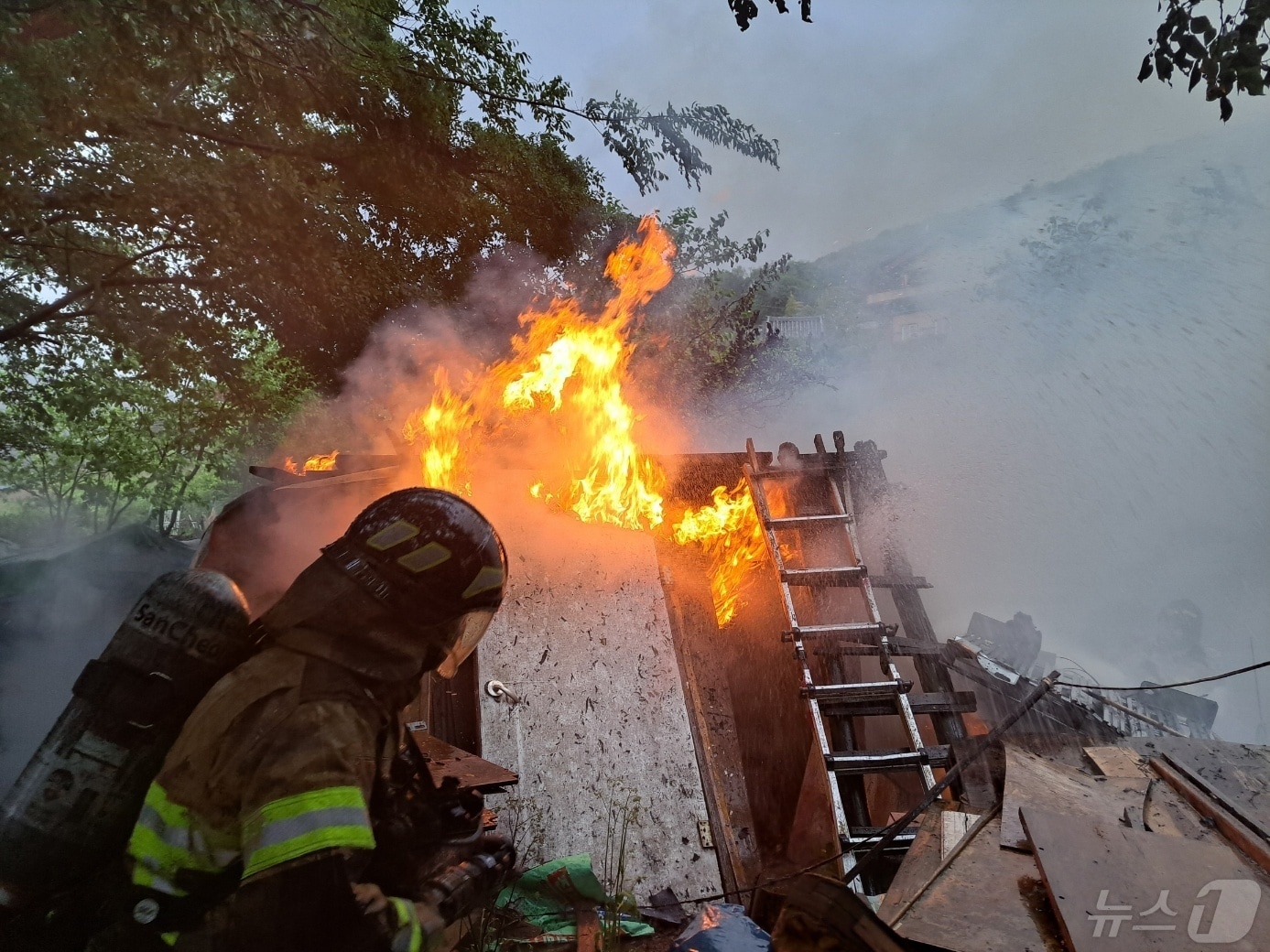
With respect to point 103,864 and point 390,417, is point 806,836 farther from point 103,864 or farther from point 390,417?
point 390,417

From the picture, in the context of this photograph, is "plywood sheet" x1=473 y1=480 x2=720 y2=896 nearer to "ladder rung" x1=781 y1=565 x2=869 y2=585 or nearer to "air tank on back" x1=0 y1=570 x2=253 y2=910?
"ladder rung" x1=781 y1=565 x2=869 y2=585

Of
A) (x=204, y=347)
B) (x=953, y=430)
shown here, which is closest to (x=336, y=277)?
(x=204, y=347)

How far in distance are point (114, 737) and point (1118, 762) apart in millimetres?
4887

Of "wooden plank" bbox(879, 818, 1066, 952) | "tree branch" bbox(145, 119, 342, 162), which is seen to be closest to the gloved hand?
"wooden plank" bbox(879, 818, 1066, 952)

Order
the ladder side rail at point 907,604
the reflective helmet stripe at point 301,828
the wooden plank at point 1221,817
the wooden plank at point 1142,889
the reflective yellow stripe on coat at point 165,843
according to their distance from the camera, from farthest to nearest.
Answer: the ladder side rail at point 907,604 → the wooden plank at point 1221,817 → the wooden plank at point 1142,889 → the reflective yellow stripe on coat at point 165,843 → the reflective helmet stripe at point 301,828

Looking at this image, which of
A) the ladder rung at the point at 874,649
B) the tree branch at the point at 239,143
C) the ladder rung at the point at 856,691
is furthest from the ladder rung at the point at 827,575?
the tree branch at the point at 239,143

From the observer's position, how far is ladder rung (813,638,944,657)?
17.8 feet

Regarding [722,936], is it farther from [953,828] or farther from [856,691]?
[856,691]

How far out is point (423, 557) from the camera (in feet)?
7.64

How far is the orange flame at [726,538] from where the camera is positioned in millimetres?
6543

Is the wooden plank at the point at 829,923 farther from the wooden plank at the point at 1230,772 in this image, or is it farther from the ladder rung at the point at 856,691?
the ladder rung at the point at 856,691

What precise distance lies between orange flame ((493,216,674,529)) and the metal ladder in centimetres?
126

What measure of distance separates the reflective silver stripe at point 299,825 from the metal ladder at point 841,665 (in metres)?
3.56

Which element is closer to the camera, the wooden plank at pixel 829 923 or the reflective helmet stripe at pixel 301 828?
the reflective helmet stripe at pixel 301 828
